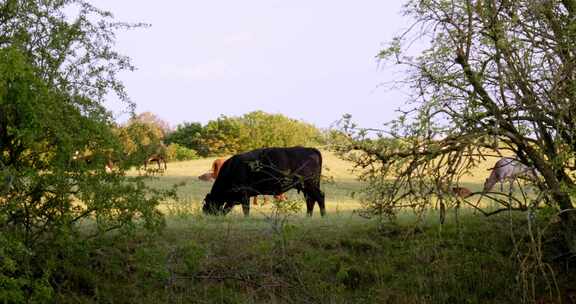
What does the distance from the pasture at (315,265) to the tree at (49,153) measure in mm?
914

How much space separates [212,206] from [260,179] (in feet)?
5.36

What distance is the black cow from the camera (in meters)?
19.5

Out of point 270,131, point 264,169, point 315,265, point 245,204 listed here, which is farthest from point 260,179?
point 270,131

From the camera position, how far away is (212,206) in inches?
761

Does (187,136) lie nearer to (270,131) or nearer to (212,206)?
(270,131)

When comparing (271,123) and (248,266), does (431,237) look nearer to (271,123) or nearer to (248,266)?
(248,266)

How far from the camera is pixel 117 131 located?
1275 cm

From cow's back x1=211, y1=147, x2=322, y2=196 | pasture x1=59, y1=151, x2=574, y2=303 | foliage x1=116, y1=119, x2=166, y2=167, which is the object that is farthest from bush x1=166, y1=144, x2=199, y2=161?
foliage x1=116, y1=119, x2=166, y2=167

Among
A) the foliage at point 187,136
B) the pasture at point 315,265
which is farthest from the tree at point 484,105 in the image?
the foliage at point 187,136

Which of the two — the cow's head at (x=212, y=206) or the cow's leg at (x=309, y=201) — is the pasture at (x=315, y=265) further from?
the cow's leg at (x=309, y=201)

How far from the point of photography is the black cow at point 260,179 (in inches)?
766

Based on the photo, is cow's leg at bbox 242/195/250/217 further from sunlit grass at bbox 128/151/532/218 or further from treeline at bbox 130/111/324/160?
treeline at bbox 130/111/324/160

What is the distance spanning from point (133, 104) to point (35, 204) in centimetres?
222

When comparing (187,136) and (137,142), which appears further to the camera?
(187,136)
